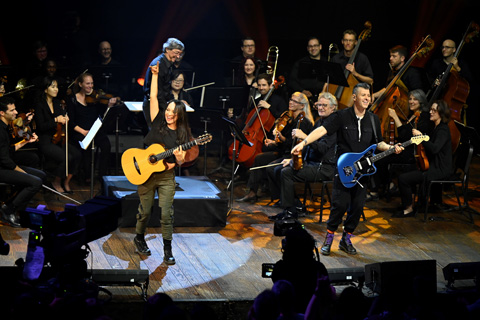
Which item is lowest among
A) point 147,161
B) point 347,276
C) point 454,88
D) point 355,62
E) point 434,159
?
point 347,276

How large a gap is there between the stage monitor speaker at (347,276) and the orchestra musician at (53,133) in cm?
427

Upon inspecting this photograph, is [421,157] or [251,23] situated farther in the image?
[251,23]

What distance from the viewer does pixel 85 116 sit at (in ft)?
29.6

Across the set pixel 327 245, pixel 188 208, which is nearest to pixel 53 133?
pixel 188 208

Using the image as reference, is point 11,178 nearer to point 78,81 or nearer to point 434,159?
point 78,81

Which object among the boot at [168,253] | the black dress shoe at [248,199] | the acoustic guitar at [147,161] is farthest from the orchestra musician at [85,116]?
the boot at [168,253]

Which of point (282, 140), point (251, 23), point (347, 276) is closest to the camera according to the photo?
point (347, 276)

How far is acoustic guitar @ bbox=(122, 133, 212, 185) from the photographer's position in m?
6.18

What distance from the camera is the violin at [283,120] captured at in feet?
27.4

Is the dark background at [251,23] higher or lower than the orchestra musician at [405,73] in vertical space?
higher

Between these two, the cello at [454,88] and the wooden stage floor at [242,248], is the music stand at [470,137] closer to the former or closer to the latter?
the wooden stage floor at [242,248]

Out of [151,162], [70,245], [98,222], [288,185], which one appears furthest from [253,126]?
[70,245]

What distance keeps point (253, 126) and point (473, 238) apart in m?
3.13

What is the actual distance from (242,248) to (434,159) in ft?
9.11
